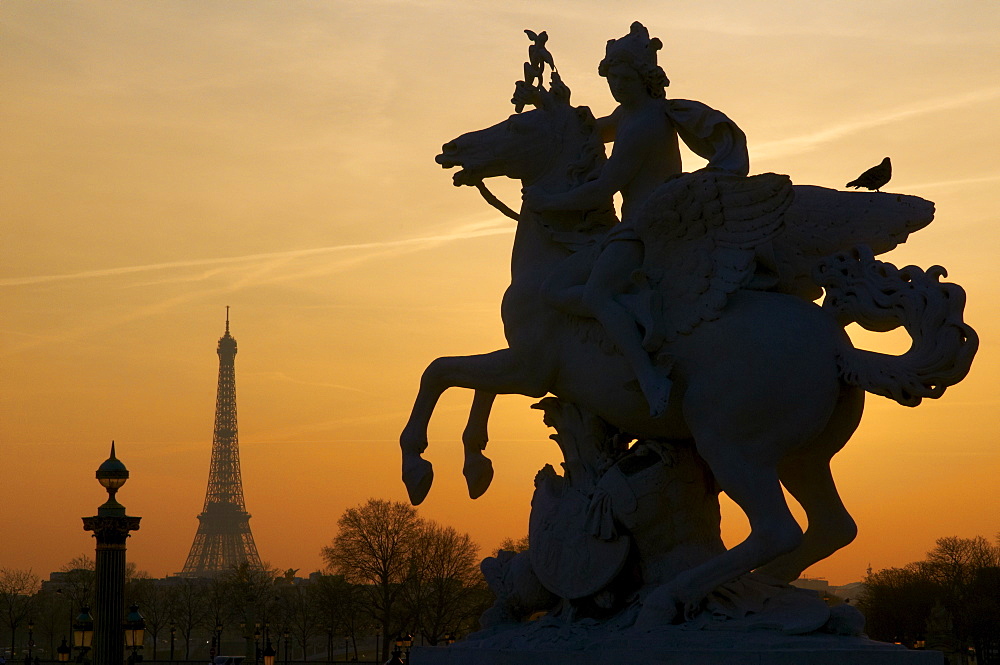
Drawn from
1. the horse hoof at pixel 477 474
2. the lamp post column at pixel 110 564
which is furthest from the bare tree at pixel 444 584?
the horse hoof at pixel 477 474

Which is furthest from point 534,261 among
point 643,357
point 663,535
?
point 663,535

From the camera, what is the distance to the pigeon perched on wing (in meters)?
7.59

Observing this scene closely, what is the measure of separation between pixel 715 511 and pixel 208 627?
5740cm

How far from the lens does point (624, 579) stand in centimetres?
765

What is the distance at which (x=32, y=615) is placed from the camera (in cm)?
5791

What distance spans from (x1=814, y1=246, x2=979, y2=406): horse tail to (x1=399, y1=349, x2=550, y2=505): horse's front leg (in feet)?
5.64

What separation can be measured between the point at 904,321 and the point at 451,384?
2.62m

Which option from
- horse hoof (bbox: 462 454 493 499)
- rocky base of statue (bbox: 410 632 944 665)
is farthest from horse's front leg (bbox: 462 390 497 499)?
rocky base of statue (bbox: 410 632 944 665)

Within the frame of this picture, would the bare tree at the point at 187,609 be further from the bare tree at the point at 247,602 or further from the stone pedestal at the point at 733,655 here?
the stone pedestal at the point at 733,655

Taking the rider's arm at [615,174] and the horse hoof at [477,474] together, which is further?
the horse hoof at [477,474]

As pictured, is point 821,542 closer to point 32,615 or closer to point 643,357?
point 643,357

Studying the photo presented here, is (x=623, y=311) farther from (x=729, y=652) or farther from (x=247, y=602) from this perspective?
(x=247, y=602)

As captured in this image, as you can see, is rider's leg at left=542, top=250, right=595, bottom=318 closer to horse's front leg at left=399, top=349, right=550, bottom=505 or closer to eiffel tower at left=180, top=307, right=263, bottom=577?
horse's front leg at left=399, top=349, right=550, bottom=505

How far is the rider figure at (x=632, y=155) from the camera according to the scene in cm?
742
